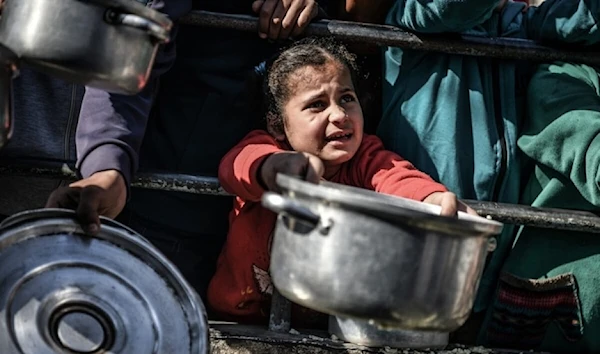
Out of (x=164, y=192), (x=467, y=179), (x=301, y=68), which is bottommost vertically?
(x=164, y=192)

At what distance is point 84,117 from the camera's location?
9.63 ft

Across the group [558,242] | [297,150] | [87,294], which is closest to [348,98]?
[297,150]

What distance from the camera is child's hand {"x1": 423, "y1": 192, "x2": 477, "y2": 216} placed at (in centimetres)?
248

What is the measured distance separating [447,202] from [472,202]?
0.45m

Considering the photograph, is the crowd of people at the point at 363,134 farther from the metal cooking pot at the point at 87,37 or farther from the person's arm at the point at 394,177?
the metal cooking pot at the point at 87,37

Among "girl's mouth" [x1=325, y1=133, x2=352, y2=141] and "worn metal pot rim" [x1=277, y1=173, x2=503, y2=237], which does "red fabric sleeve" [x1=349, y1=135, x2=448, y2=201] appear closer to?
"girl's mouth" [x1=325, y1=133, x2=352, y2=141]

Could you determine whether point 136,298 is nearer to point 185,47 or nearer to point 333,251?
point 333,251

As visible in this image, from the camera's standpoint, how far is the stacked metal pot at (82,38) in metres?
2.29

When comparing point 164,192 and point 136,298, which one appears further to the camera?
point 164,192

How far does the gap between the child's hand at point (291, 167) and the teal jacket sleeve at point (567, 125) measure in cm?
77

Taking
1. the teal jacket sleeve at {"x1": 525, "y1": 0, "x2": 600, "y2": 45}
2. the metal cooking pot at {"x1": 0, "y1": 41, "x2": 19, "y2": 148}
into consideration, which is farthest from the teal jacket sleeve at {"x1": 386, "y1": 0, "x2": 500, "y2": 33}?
the metal cooking pot at {"x1": 0, "y1": 41, "x2": 19, "y2": 148}

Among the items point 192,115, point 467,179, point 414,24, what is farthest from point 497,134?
point 192,115

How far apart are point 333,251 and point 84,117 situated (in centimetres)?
106

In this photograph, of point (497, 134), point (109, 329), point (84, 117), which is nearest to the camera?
point (109, 329)
